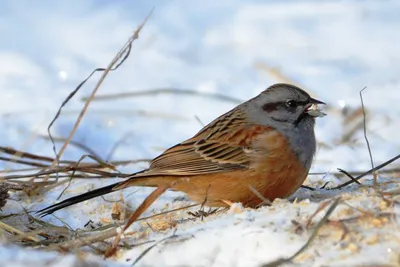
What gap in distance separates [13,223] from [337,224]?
193 centimetres

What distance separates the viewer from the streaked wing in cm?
484

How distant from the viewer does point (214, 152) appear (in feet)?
16.3

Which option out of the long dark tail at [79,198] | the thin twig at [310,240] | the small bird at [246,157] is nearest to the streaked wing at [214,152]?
the small bird at [246,157]

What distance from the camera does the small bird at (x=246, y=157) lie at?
4.63 meters

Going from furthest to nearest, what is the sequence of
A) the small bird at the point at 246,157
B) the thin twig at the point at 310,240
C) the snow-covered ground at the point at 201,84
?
the small bird at the point at 246,157, the snow-covered ground at the point at 201,84, the thin twig at the point at 310,240

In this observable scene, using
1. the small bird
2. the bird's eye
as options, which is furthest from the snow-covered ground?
the bird's eye

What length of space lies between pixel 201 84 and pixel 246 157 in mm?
3768

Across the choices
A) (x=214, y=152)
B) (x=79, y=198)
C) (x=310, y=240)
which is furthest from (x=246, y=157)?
(x=310, y=240)

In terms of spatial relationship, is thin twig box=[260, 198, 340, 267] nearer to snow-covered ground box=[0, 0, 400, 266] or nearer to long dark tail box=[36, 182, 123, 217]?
snow-covered ground box=[0, 0, 400, 266]

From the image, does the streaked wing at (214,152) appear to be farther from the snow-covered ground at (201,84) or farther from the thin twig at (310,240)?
the thin twig at (310,240)

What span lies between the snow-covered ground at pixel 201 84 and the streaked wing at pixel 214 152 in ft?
0.90

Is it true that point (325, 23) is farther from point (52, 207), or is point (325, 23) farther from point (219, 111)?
point (52, 207)

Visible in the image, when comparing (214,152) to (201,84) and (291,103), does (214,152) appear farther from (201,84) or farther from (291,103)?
(201,84)

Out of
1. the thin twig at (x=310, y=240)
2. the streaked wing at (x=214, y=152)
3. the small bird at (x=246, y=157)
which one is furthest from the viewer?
the streaked wing at (x=214, y=152)
